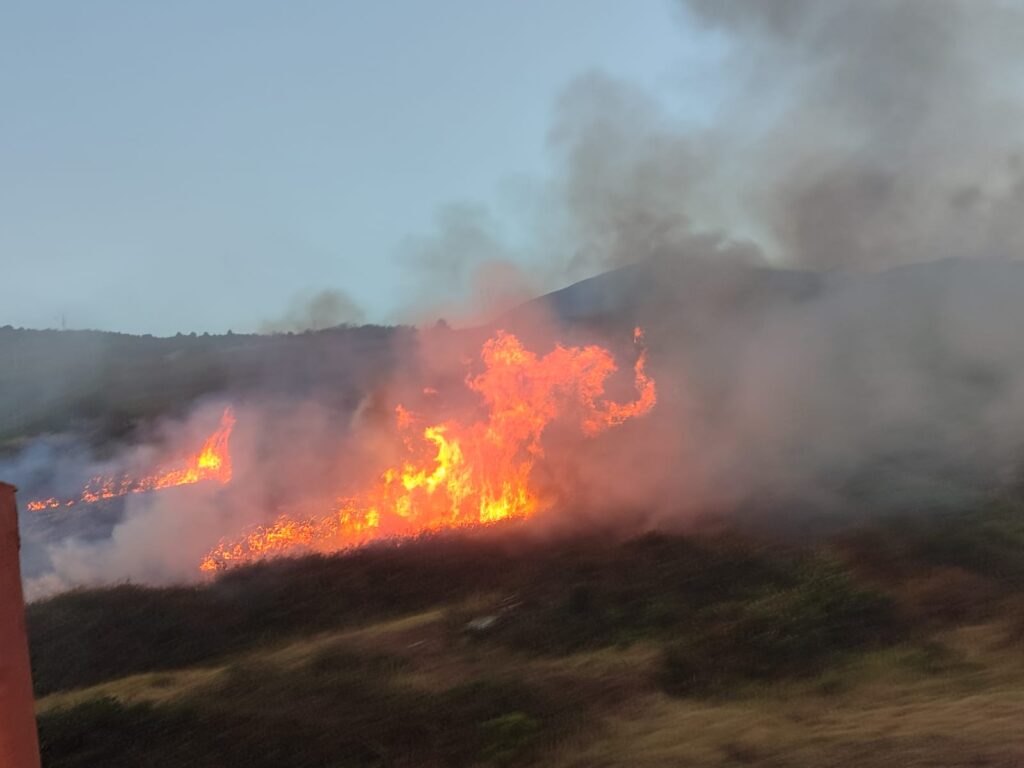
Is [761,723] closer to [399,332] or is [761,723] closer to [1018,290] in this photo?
[1018,290]

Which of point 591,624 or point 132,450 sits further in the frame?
point 132,450

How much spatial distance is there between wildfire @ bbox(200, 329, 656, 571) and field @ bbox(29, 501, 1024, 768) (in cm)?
368

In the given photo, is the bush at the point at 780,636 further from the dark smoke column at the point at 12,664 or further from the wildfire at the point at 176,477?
the wildfire at the point at 176,477

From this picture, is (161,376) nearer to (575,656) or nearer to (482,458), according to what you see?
(482,458)

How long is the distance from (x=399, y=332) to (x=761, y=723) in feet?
161

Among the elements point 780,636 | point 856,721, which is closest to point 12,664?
point 856,721

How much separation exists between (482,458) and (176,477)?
568 inches

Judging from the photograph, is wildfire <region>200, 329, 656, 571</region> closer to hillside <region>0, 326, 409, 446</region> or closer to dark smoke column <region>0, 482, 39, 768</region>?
hillside <region>0, 326, 409, 446</region>

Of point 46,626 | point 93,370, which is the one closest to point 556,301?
point 46,626

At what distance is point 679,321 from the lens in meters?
33.4

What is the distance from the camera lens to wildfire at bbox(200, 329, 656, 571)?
24.2m

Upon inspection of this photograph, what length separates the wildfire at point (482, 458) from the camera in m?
24.2

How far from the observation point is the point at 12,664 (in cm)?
795

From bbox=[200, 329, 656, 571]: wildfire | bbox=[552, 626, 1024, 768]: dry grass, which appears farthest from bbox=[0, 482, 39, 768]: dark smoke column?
bbox=[200, 329, 656, 571]: wildfire
